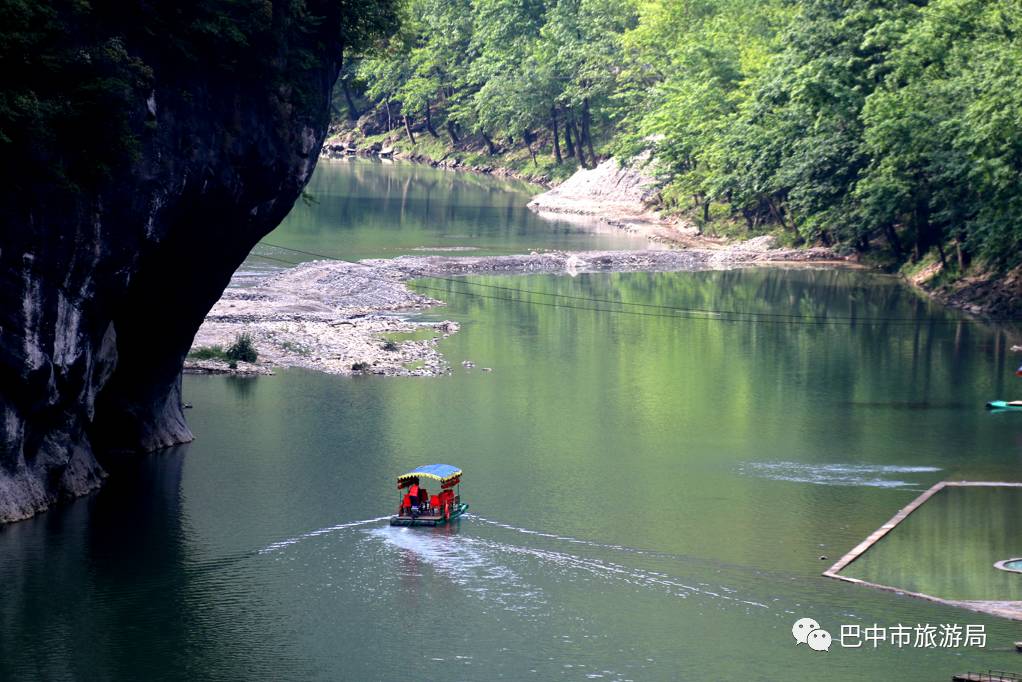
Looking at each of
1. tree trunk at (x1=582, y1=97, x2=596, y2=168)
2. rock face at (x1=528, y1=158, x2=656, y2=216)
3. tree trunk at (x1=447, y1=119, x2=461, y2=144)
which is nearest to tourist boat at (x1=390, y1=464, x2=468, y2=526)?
rock face at (x1=528, y1=158, x2=656, y2=216)

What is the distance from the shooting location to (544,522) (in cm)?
4278

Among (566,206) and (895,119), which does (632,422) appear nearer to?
(895,119)

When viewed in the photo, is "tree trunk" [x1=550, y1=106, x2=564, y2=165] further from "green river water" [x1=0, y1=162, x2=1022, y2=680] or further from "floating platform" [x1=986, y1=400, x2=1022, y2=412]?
"floating platform" [x1=986, y1=400, x2=1022, y2=412]

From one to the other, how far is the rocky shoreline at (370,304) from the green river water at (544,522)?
1988 millimetres

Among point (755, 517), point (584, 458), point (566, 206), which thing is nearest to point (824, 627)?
point (755, 517)

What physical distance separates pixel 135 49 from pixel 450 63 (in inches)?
5232

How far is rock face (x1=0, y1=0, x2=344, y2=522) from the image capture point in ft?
125

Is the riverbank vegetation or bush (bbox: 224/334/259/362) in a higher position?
the riverbank vegetation

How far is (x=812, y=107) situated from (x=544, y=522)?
57673 millimetres

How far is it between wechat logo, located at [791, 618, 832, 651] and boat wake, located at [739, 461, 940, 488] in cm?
1341

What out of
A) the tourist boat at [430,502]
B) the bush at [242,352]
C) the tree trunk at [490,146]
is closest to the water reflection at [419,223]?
the tree trunk at [490,146]

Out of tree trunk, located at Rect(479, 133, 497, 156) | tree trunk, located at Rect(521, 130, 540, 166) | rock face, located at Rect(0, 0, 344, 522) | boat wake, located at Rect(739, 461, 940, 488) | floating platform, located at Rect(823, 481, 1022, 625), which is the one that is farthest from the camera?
tree trunk, located at Rect(479, 133, 497, 156)

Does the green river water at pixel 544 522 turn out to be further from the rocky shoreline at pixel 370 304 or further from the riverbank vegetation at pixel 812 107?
the riverbank vegetation at pixel 812 107

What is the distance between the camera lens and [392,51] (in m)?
54.4
